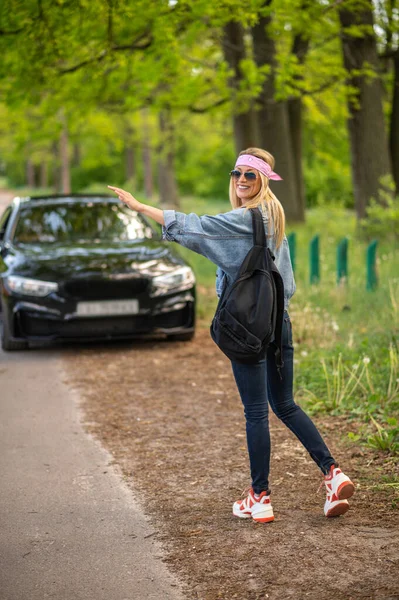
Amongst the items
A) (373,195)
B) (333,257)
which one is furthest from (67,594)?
(373,195)

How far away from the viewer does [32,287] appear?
9.38 metres

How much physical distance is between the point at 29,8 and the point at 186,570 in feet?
25.6

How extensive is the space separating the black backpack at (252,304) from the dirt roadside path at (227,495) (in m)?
0.88

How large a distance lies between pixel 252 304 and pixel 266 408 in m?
0.55

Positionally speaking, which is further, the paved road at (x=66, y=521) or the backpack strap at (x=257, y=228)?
the backpack strap at (x=257, y=228)

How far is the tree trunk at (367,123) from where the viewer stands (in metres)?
16.2

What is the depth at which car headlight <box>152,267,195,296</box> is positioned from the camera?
9523 millimetres

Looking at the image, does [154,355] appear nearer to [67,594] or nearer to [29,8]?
[29,8]

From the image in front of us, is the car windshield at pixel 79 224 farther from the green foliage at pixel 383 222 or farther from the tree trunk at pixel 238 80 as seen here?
the tree trunk at pixel 238 80

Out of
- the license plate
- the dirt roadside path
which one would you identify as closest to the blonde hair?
the dirt roadside path

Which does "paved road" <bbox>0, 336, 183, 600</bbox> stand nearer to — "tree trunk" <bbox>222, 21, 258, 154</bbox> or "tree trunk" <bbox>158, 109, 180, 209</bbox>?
"tree trunk" <bbox>222, 21, 258, 154</bbox>

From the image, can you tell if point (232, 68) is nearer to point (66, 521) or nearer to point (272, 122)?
point (272, 122)

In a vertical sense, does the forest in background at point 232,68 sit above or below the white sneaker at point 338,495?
above

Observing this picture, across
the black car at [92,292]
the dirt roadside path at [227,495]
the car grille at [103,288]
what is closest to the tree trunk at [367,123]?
the black car at [92,292]
